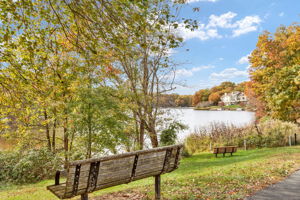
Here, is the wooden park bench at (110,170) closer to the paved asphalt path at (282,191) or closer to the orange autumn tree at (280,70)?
the paved asphalt path at (282,191)

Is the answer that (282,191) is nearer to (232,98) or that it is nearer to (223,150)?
(223,150)

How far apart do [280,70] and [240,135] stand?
6.17 meters

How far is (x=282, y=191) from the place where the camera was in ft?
15.9

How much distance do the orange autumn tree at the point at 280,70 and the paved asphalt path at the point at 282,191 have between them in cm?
1038

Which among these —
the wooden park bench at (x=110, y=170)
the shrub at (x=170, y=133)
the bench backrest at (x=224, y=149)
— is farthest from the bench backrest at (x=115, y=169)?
the bench backrest at (x=224, y=149)

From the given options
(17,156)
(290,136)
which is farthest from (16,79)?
(290,136)

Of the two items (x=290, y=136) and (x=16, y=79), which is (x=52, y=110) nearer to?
(x=16, y=79)

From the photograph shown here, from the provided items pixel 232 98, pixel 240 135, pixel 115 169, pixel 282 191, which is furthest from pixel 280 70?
pixel 232 98

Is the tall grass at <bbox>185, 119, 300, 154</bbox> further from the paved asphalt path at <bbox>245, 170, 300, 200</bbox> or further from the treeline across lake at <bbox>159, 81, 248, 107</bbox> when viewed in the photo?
the treeline across lake at <bbox>159, 81, 248, 107</bbox>

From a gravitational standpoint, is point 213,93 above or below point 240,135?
above

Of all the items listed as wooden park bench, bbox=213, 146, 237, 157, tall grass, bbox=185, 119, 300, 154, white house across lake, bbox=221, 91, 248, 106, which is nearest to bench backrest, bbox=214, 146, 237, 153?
wooden park bench, bbox=213, 146, 237, 157

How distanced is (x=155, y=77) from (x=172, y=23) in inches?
402

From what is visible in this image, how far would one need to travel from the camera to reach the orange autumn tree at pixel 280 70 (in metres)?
15.0

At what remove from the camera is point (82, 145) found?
983 centimetres
